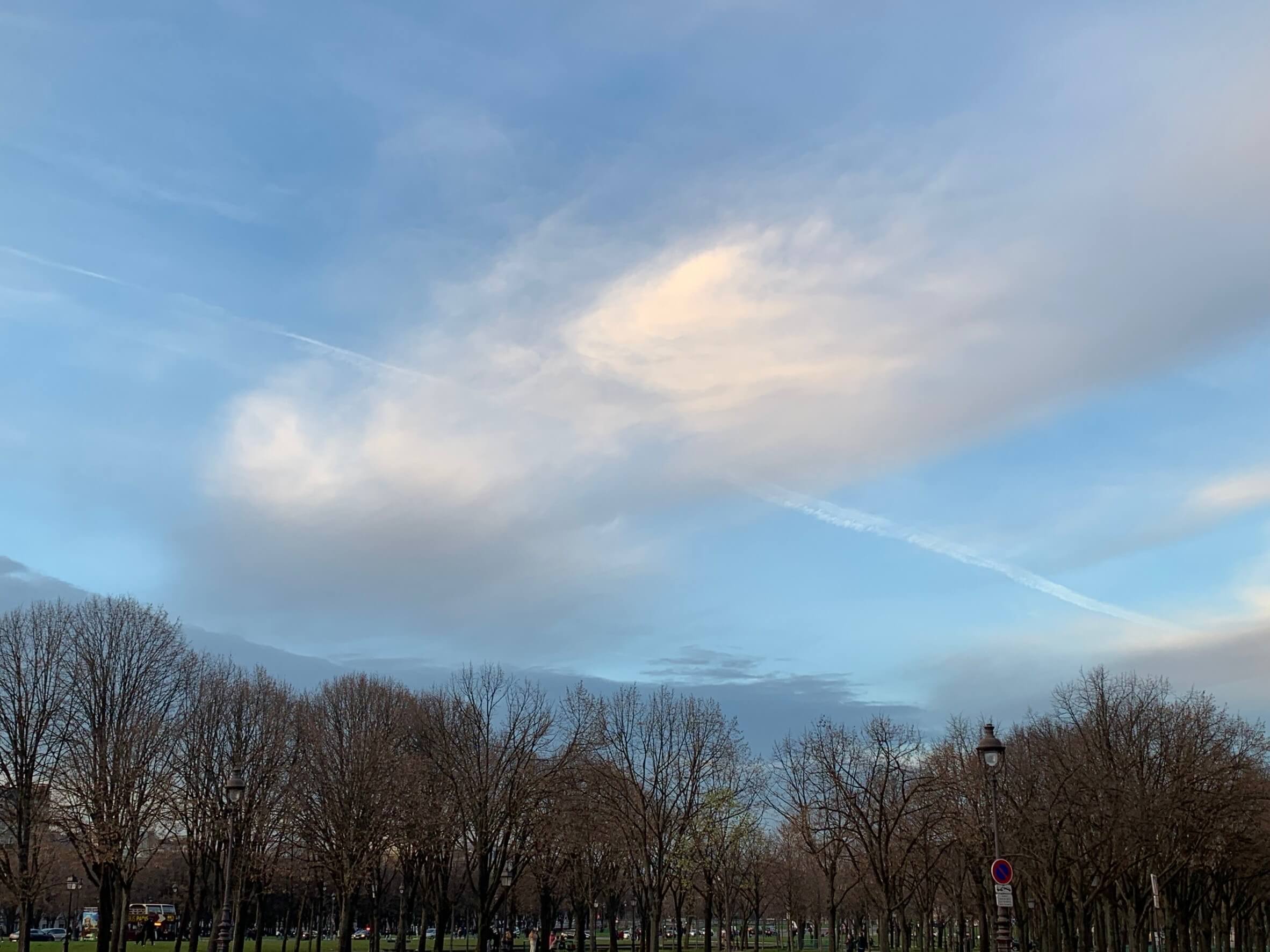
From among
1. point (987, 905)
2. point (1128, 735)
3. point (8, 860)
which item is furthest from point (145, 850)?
point (1128, 735)

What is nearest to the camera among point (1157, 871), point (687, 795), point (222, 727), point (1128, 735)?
point (1157, 871)

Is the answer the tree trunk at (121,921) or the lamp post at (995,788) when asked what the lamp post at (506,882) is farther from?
the lamp post at (995,788)

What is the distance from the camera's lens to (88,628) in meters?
55.8

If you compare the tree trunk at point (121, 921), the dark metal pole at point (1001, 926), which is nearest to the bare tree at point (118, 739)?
the tree trunk at point (121, 921)

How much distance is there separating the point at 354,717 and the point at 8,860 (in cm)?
1875

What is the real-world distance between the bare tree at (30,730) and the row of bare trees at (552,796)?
12 centimetres

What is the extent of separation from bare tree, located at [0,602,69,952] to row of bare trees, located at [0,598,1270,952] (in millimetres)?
118

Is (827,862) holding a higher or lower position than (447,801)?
lower

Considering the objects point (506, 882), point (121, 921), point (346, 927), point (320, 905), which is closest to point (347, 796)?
point (346, 927)

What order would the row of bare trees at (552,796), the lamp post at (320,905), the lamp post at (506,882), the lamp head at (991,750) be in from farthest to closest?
the lamp post at (320,905) → the lamp post at (506,882) → the row of bare trees at (552,796) → the lamp head at (991,750)

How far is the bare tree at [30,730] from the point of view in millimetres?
54031

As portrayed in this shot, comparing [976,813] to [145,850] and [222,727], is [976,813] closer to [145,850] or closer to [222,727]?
[222,727]

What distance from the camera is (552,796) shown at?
53.0m

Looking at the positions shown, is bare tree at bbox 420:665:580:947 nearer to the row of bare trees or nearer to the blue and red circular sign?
the row of bare trees
